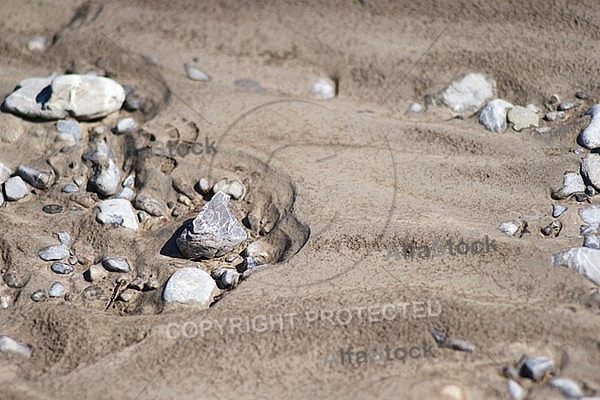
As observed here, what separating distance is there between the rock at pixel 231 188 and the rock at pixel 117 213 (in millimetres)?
369

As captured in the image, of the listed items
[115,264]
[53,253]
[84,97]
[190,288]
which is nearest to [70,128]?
[84,97]

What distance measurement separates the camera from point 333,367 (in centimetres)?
236

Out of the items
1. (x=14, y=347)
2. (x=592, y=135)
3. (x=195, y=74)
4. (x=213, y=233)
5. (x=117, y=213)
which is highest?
(x=592, y=135)

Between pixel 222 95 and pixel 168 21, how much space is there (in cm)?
65

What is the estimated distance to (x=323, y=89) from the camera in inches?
142

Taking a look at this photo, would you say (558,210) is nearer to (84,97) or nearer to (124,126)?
(124,126)

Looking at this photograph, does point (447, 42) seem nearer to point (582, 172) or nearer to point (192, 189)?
point (582, 172)

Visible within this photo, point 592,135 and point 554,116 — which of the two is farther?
point 554,116

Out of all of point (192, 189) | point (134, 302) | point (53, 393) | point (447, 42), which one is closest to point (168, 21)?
point (192, 189)

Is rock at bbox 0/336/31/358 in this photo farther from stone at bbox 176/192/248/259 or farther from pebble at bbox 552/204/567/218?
pebble at bbox 552/204/567/218

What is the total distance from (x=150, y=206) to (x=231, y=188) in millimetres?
355

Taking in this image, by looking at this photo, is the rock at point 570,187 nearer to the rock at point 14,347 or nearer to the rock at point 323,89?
the rock at point 323,89

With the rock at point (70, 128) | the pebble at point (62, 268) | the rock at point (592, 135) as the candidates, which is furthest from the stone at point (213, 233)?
the rock at point (592, 135)

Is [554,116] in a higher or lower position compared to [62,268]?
higher
